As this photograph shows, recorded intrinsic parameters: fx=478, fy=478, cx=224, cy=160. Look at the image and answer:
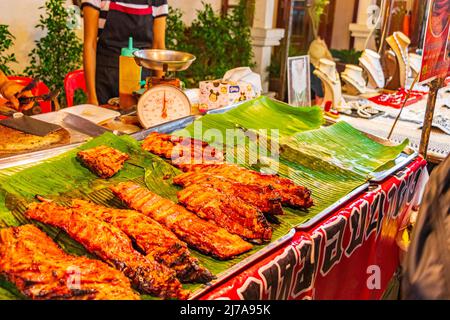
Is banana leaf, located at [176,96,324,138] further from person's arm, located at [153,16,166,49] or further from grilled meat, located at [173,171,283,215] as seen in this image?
person's arm, located at [153,16,166,49]

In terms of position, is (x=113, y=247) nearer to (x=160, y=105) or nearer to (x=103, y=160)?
(x=103, y=160)

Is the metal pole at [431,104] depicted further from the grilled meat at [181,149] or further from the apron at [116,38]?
the apron at [116,38]

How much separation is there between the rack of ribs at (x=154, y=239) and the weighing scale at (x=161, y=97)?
108 cm

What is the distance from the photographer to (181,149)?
8.40ft

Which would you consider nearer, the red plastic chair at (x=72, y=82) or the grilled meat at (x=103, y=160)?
the grilled meat at (x=103, y=160)

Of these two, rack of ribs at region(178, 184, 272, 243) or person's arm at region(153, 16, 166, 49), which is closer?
rack of ribs at region(178, 184, 272, 243)

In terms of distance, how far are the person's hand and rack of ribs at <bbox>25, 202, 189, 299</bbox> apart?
1.65 meters

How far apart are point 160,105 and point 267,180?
3.18 feet

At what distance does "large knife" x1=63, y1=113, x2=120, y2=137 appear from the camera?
2.81m

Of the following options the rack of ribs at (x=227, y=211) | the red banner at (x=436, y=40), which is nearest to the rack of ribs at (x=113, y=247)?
the rack of ribs at (x=227, y=211)

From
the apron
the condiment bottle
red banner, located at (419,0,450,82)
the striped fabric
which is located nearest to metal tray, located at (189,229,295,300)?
red banner, located at (419,0,450,82)

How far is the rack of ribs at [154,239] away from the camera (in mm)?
1570
